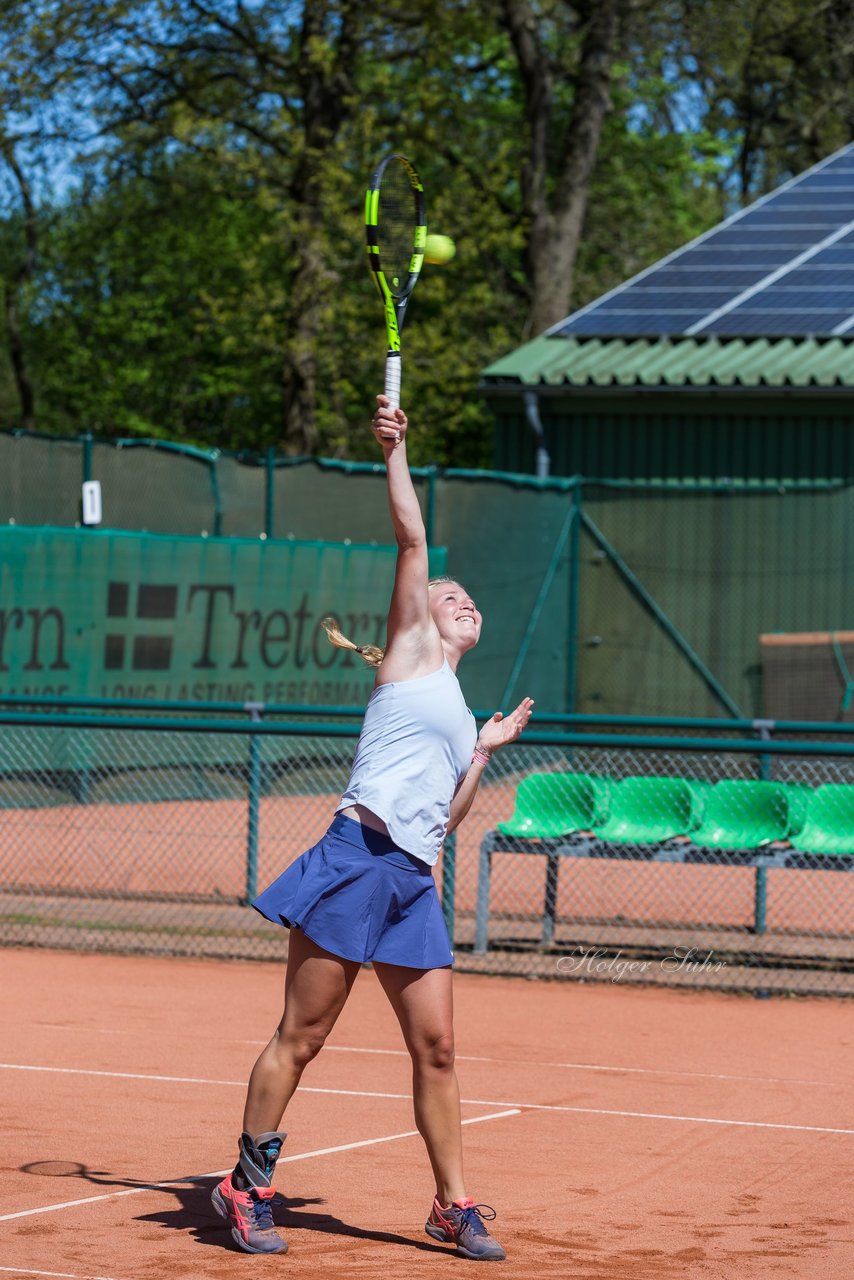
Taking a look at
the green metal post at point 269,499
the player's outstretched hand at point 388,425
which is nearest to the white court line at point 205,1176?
the player's outstretched hand at point 388,425

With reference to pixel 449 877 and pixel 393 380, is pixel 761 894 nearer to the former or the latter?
pixel 449 877

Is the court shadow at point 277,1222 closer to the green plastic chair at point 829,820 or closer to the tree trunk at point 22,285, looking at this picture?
the green plastic chair at point 829,820

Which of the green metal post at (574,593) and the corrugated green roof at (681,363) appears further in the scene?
the green metal post at (574,593)

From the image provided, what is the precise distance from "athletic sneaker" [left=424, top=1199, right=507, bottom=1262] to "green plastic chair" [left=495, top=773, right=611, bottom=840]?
16.1ft

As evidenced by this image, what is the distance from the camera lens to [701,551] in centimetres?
1892

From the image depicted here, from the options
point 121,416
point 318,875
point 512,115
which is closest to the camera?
point 318,875

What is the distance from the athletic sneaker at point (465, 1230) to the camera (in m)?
4.80

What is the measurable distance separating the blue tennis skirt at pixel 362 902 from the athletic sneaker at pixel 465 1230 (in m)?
0.63

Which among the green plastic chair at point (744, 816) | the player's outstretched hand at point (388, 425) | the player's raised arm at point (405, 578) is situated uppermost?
the player's outstretched hand at point (388, 425)

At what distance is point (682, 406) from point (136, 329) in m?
24.5

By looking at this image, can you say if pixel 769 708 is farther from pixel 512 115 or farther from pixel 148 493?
pixel 512 115

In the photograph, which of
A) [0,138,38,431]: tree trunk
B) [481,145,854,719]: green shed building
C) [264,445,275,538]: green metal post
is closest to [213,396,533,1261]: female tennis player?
[264,445,275,538]: green metal post

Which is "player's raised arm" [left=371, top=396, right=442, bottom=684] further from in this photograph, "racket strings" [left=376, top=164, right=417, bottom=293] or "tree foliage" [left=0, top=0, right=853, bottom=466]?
"tree foliage" [left=0, top=0, right=853, bottom=466]

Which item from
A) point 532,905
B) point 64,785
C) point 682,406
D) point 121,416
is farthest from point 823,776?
point 121,416
